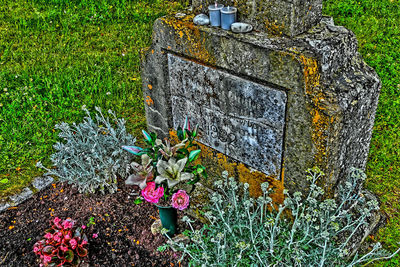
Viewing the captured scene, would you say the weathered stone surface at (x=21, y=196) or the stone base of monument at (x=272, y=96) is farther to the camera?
the weathered stone surface at (x=21, y=196)

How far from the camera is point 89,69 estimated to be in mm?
5512

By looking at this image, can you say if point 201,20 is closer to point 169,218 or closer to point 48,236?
point 169,218

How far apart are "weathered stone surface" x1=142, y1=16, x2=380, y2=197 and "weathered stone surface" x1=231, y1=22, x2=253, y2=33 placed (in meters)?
0.04

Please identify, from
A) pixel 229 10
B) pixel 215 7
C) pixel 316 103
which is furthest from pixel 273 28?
pixel 316 103

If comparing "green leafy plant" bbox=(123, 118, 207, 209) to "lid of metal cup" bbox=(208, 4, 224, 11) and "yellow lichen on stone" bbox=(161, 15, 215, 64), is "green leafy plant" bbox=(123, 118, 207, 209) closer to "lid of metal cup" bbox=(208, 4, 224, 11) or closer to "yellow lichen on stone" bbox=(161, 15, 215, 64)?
"yellow lichen on stone" bbox=(161, 15, 215, 64)

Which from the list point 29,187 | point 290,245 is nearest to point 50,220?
point 29,187

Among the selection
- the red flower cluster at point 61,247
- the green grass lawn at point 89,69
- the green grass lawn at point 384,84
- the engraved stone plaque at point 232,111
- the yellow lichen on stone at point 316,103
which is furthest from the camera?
the green grass lawn at point 89,69

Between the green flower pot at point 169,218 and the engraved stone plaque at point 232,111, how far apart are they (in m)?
0.62

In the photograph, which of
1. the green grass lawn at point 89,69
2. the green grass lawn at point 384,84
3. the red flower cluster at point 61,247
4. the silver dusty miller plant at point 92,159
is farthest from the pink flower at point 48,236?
the green grass lawn at point 384,84

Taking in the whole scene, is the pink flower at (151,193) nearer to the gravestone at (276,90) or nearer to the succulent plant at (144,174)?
the succulent plant at (144,174)

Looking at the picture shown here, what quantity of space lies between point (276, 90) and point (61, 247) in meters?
1.86

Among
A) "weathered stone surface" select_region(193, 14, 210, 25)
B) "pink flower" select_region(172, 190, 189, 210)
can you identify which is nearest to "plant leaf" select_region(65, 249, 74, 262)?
"pink flower" select_region(172, 190, 189, 210)

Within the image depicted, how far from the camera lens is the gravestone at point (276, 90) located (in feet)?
8.52

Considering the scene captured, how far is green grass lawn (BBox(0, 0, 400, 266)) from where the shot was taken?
422 cm
